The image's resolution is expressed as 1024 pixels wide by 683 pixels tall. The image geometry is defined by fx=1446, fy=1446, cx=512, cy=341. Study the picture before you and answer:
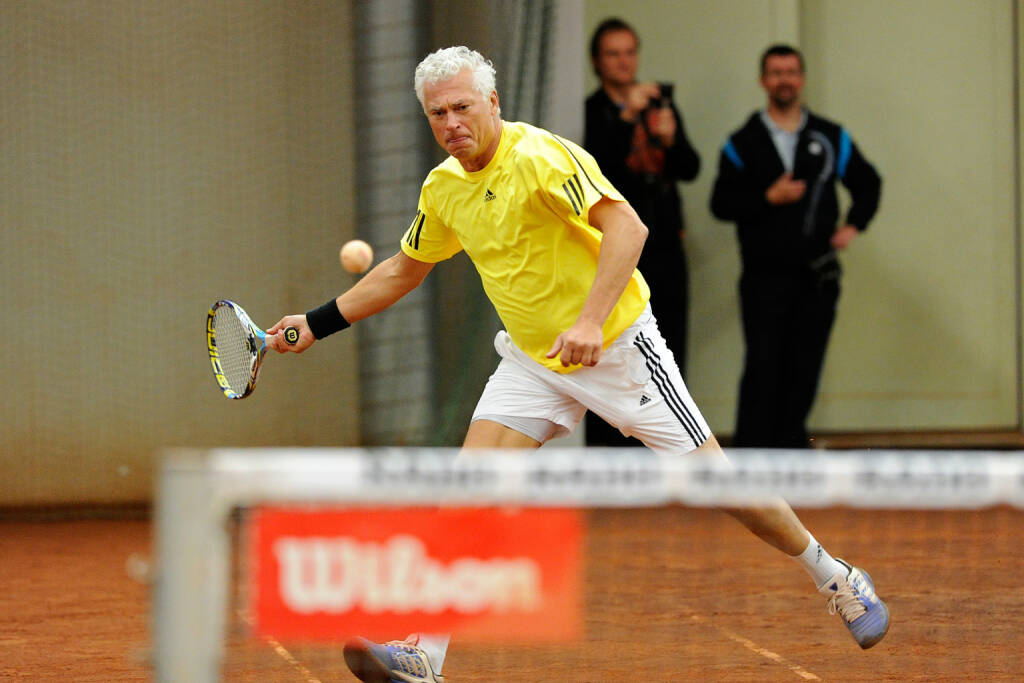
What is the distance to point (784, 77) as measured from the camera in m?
8.20

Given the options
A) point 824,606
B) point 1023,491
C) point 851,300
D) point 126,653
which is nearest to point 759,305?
point 851,300

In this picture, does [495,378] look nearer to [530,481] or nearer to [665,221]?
[530,481]

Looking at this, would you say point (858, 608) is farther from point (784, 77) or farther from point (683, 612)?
point (784, 77)

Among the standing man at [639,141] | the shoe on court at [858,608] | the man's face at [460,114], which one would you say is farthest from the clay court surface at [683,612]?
the standing man at [639,141]

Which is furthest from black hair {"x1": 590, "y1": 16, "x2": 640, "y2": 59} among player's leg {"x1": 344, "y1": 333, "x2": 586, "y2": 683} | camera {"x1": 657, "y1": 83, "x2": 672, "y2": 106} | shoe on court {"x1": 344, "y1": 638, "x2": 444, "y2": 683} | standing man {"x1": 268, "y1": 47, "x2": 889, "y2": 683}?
shoe on court {"x1": 344, "y1": 638, "x2": 444, "y2": 683}

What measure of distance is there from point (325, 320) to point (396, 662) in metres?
1.08

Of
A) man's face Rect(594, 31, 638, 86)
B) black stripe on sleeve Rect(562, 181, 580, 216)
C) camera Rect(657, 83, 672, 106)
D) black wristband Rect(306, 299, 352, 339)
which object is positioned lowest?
black wristband Rect(306, 299, 352, 339)

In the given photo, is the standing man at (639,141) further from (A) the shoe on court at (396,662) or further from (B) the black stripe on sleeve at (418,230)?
(A) the shoe on court at (396,662)

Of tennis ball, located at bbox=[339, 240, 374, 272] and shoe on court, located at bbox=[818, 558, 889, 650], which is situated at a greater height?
tennis ball, located at bbox=[339, 240, 374, 272]

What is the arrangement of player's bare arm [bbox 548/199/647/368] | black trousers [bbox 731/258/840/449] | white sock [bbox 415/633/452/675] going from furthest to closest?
black trousers [bbox 731/258/840/449] → white sock [bbox 415/633/452/675] → player's bare arm [bbox 548/199/647/368]

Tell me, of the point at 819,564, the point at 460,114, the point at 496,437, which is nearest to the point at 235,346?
the point at 496,437

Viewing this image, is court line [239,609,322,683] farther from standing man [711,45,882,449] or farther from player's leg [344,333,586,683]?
standing man [711,45,882,449]

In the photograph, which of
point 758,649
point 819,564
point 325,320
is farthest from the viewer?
point 758,649

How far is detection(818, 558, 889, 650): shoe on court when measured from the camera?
4297 mm
